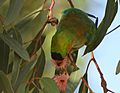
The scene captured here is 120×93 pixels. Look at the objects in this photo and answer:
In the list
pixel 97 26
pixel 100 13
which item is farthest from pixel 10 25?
pixel 100 13

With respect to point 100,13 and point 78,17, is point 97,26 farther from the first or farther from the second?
point 100,13

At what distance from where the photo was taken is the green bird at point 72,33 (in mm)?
1007

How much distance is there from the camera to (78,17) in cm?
102

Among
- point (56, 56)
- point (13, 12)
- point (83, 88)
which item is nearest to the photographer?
point (13, 12)

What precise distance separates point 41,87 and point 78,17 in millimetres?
183

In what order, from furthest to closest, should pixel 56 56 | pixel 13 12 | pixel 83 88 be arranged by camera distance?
1. pixel 83 88
2. pixel 56 56
3. pixel 13 12

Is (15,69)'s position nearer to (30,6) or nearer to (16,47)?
(16,47)

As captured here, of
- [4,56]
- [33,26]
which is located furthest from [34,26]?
[4,56]

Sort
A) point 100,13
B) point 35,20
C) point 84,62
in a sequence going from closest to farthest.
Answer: point 35,20 < point 100,13 < point 84,62

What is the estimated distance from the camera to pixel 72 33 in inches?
40.2

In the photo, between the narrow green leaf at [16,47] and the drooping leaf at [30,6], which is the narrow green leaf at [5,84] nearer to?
the narrow green leaf at [16,47]

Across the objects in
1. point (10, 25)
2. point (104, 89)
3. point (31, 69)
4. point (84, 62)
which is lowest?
point (84, 62)

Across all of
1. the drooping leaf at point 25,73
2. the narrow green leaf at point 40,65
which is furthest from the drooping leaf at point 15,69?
the narrow green leaf at point 40,65

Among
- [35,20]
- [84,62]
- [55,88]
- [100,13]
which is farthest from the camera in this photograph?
[84,62]
